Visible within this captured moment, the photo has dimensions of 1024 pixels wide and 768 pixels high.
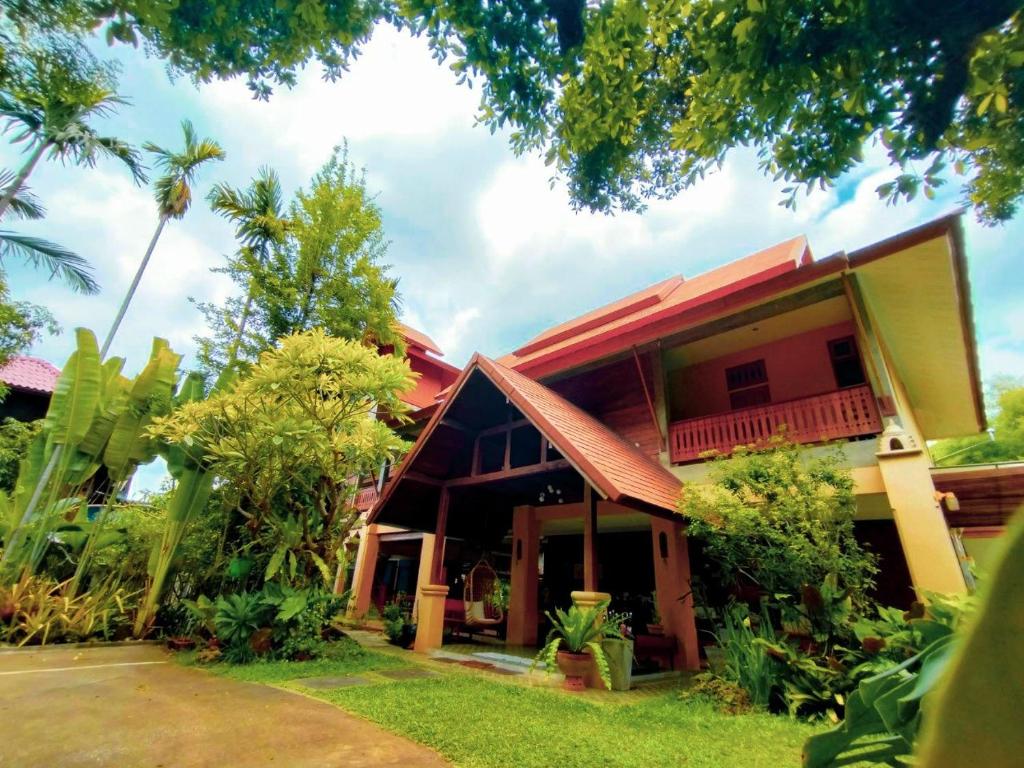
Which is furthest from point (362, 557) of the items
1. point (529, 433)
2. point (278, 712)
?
point (278, 712)

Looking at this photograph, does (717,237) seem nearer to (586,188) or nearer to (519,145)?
(586,188)

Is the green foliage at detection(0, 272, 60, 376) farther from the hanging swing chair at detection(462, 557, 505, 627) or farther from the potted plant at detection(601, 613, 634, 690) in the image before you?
the potted plant at detection(601, 613, 634, 690)

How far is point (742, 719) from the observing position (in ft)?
16.2

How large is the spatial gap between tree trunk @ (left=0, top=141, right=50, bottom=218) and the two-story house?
10471 mm

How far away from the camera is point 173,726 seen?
417cm

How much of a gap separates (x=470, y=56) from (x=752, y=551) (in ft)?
20.9

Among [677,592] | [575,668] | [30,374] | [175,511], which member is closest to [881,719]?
[575,668]

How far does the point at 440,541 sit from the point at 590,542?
3.50 meters

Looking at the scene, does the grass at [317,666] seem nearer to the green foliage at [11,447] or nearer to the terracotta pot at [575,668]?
the terracotta pot at [575,668]

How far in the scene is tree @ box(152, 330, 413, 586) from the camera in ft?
24.9

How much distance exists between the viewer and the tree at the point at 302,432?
7.60m

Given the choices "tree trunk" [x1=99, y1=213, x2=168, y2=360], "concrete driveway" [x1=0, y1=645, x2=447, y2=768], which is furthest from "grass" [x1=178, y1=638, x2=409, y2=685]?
"tree trunk" [x1=99, y1=213, x2=168, y2=360]

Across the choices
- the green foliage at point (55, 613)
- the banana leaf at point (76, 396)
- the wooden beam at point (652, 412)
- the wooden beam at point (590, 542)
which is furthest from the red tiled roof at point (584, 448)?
the banana leaf at point (76, 396)

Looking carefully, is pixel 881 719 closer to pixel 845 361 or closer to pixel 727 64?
pixel 727 64
